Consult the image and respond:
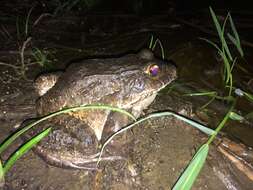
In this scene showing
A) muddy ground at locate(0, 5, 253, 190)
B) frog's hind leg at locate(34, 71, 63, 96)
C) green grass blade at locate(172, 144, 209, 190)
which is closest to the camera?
green grass blade at locate(172, 144, 209, 190)

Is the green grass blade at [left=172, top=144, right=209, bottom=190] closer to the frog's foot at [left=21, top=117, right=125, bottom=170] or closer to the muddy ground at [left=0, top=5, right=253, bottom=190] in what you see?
the muddy ground at [left=0, top=5, right=253, bottom=190]

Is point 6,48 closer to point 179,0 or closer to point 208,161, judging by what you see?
point 208,161

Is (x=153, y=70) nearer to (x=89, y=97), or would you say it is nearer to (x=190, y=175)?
(x=89, y=97)

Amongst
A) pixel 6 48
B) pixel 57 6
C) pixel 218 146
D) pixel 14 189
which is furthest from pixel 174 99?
pixel 57 6

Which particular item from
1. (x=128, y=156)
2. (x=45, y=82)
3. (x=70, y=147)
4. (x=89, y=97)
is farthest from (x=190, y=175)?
(x=45, y=82)

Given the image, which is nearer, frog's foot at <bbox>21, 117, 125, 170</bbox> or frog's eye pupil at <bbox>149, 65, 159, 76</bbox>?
frog's foot at <bbox>21, 117, 125, 170</bbox>

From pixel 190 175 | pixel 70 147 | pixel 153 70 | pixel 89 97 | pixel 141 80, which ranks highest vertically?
pixel 153 70

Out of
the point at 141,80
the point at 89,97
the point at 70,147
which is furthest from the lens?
the point at 141,80

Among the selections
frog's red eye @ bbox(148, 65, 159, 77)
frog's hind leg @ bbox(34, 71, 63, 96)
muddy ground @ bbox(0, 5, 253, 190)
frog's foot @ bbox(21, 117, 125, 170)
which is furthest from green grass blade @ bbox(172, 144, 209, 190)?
frog's hind leg @ bbox(34, 71, 63, 96)
